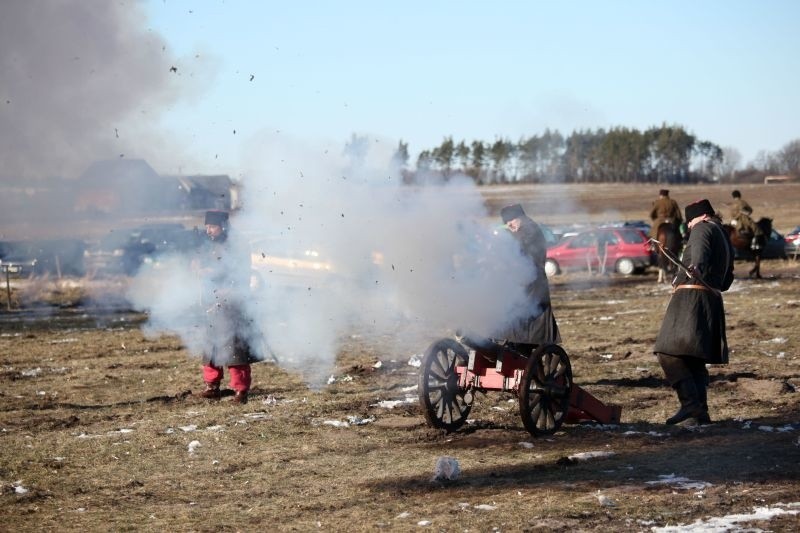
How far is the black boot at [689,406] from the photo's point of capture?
9047 millimetres

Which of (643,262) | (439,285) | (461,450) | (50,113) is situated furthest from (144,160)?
(643,262)

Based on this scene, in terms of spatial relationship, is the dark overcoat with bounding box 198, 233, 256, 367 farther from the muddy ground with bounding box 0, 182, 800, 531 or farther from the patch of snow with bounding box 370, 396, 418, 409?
the patch of snow with bounding box 370, 396, 418, 409

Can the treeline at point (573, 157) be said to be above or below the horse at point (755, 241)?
above

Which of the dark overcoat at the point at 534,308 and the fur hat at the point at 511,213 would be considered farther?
the fur hat at the point at 511,213

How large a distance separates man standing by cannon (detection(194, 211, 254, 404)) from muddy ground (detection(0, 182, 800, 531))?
1.17ft

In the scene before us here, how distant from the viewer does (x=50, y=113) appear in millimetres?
10953

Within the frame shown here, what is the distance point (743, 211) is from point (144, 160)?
1826 cm

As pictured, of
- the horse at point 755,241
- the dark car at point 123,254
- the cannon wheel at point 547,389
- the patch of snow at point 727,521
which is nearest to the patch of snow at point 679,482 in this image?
the patch of snow at point 727,521

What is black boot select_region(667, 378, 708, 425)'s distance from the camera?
9.05 m

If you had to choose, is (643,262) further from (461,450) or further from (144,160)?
(461,450)

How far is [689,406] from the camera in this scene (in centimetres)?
906

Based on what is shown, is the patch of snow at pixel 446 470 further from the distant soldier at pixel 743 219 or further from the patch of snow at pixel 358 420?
the distant soldier at pixel 743 219

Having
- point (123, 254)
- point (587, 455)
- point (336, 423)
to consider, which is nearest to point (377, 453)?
point (336, 423)

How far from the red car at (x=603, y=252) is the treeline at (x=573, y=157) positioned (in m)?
1.85
